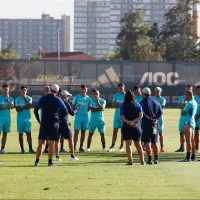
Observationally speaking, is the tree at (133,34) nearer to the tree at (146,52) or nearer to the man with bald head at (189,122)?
the tree at (146,52)

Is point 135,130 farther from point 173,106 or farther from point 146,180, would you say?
point 173,106

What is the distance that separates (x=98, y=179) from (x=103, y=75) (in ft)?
171

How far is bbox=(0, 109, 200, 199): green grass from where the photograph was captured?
1569 cm

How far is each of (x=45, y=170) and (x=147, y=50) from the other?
327ft

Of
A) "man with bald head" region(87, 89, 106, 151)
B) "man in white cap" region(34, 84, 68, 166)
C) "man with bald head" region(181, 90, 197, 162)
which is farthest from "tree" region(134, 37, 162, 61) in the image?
"man in white cap" region(34, 84, 68, 166)

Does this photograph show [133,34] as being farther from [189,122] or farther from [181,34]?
[189,122]

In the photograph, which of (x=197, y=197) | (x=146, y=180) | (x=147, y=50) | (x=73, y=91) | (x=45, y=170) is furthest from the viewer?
(x=147, y=50)

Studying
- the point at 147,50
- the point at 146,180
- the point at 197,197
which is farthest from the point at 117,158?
the point at 147,50

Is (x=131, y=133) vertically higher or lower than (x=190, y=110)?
lower

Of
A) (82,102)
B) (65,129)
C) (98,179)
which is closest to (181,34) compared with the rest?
(82,102)

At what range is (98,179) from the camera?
18.0m

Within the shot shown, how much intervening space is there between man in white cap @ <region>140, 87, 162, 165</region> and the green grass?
1.75 ft

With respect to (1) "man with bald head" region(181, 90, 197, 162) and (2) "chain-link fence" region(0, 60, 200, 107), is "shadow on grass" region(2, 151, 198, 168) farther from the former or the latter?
(2) "chain-link fence" region(0, 60, 200, 107)

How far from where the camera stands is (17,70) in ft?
228
